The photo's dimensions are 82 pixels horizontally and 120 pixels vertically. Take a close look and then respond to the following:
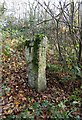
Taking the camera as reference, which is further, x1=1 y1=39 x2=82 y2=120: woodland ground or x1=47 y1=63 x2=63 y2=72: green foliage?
x1=47 y1=63 x2=63 y2=72: green foliage

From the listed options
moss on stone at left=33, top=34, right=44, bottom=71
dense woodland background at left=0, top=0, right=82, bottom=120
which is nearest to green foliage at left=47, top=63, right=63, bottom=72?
dense woodland background at left=0, top=0, right=82, bottom=120

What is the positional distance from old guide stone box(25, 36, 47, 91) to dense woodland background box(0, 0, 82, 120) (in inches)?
5.8

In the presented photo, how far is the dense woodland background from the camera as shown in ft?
11.0

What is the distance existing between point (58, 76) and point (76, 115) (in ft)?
4.07

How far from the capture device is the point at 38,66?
150 inches

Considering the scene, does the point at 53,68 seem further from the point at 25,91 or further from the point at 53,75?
the point at 25,91

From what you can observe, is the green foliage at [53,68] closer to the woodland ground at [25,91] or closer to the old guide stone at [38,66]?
Answer: the woodland ground at [25,91]

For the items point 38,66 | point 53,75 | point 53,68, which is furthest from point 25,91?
point 53,68

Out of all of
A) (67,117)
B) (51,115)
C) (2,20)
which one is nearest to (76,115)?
(67,117)

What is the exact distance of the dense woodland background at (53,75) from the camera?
3344 millimetres

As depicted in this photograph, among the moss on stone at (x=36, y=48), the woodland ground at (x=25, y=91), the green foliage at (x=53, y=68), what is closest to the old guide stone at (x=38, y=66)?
the moss on stone at (x=36, y=48)

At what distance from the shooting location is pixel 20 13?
796 centimetres

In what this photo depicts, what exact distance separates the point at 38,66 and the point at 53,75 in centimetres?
73

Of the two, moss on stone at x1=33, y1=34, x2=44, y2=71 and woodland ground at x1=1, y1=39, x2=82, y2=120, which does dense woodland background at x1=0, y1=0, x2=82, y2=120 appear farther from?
moss on stone at x1=33, y1=34, x2=44, y2=71
